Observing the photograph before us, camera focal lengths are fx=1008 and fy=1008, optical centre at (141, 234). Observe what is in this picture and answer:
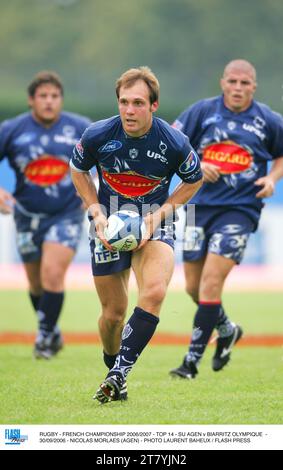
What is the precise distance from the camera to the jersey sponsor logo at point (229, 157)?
8622 millimetres

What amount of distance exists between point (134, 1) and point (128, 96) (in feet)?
62.7

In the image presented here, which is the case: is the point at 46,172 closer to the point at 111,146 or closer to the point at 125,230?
the point at 111,146

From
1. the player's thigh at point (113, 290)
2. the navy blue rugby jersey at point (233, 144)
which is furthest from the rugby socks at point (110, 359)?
the navy blue rugby jersey at point (233, 144)

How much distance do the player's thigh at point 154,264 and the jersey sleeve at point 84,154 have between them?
68cm

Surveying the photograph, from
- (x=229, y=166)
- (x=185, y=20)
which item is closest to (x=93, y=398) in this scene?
(x=229, y=166)

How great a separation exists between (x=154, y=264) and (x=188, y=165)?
2.33 ft

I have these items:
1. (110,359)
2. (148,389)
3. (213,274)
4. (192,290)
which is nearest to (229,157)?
(213,274)

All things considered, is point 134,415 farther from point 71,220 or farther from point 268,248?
point 268,248

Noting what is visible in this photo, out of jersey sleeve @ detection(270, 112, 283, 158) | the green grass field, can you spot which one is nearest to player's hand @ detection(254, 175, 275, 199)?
jersey sleeve @ detection(270, 112, 283, 158)

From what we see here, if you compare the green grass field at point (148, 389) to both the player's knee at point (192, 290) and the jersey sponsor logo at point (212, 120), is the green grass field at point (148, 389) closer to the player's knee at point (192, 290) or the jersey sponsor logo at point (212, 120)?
the player's knee at point (192, 290)

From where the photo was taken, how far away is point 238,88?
28.4 ft

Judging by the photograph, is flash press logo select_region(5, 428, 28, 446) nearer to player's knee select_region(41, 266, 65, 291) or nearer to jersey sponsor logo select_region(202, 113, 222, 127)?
jersey sponsor logo select_region(202, 113, 222, 127)

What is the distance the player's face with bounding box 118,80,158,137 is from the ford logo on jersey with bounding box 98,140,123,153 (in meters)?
0.13

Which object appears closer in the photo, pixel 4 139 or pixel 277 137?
pixel 277 137
